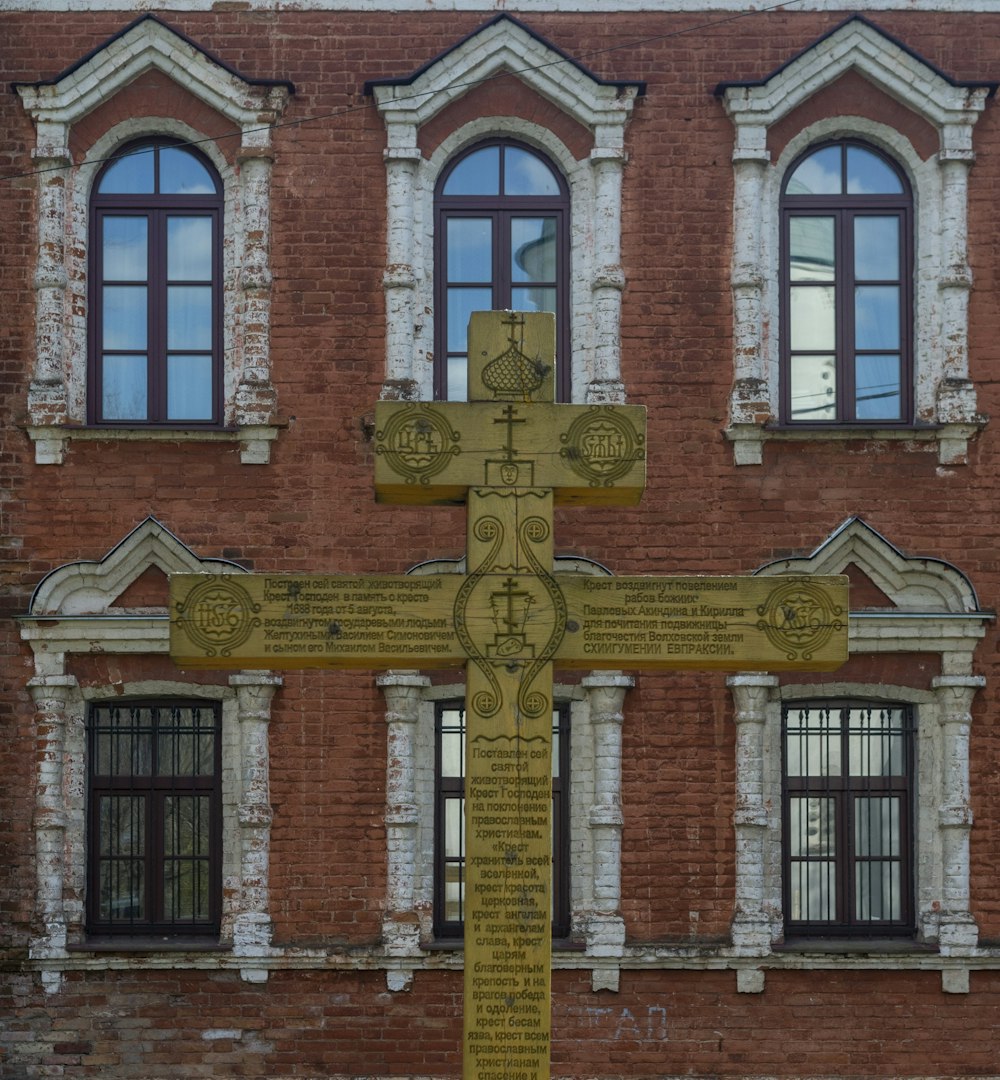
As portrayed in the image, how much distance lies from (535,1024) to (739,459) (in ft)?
18.3

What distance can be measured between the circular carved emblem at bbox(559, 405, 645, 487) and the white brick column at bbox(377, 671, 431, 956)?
4735mm

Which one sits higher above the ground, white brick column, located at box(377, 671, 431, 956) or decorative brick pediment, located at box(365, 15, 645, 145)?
decorative brick pediment, located at box(365, 15, 645, 145)

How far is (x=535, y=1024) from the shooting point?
6156 mm

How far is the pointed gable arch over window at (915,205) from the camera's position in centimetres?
1112

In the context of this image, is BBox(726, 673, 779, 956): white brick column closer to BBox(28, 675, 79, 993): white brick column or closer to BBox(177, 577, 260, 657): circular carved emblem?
BBox(28, 675, 79, 993): white brick column

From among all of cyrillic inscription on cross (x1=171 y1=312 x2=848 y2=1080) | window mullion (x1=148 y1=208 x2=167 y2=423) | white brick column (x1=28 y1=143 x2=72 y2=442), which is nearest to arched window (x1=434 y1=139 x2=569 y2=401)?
window mullion (x1=148 y1=208 x2=167 y2=423)

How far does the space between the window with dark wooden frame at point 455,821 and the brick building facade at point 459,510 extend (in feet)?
0.11

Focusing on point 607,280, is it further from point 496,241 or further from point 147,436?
point 147,436

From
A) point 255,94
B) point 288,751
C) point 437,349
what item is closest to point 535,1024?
point 288,751

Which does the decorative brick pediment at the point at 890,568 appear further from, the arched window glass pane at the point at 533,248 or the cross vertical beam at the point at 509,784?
the cross vertical beam at the point at 509,784

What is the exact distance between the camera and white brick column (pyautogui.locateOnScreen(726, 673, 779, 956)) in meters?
10.9

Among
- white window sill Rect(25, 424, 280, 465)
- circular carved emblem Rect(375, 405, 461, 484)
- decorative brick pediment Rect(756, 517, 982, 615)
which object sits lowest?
decorative brick pediment Rect(756, 517, 982, 615)

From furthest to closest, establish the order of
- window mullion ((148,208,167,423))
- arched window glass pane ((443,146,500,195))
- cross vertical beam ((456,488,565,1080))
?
1. arched window glass pane ((443,146,500,195))
2. window mullion ((148,208,167,423))
3. cross vertical beam ((456,488,565,1080))

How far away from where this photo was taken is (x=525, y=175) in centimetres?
1146
